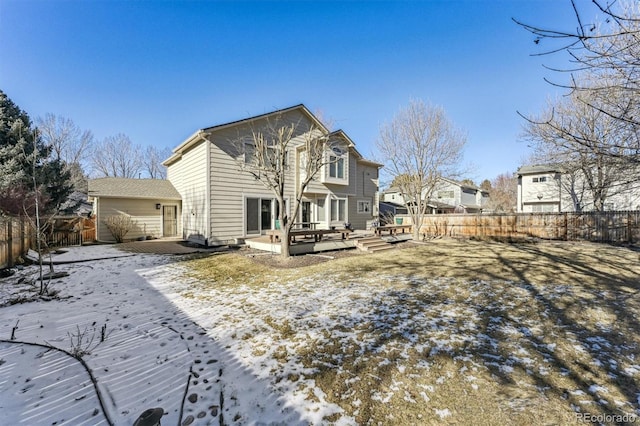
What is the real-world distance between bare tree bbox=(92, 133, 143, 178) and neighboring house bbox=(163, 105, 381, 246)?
82.4 feet

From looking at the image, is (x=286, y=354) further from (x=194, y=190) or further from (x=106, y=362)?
(x=194, y=190)

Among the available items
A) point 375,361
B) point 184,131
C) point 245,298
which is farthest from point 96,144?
point 375,361

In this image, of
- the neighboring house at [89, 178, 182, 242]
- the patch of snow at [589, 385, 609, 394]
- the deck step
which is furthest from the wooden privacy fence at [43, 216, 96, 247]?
the patch of snow at [589, 385, 609, 394]

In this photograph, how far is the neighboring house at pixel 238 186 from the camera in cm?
1185

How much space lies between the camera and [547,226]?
1455 centimetres

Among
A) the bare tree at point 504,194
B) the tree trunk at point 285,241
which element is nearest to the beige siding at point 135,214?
the tree trunk at point 285,241

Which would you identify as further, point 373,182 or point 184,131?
point 184,131

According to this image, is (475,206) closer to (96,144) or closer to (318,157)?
(318,157)

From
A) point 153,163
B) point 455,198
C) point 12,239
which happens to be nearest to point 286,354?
point 12,239

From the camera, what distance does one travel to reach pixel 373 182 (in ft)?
66.1

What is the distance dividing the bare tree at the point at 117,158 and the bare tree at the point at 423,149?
37774 millimetres

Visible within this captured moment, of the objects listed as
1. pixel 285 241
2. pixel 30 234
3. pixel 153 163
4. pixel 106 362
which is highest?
pixel 153 163

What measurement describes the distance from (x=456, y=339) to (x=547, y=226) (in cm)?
1557

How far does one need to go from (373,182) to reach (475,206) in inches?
1009
